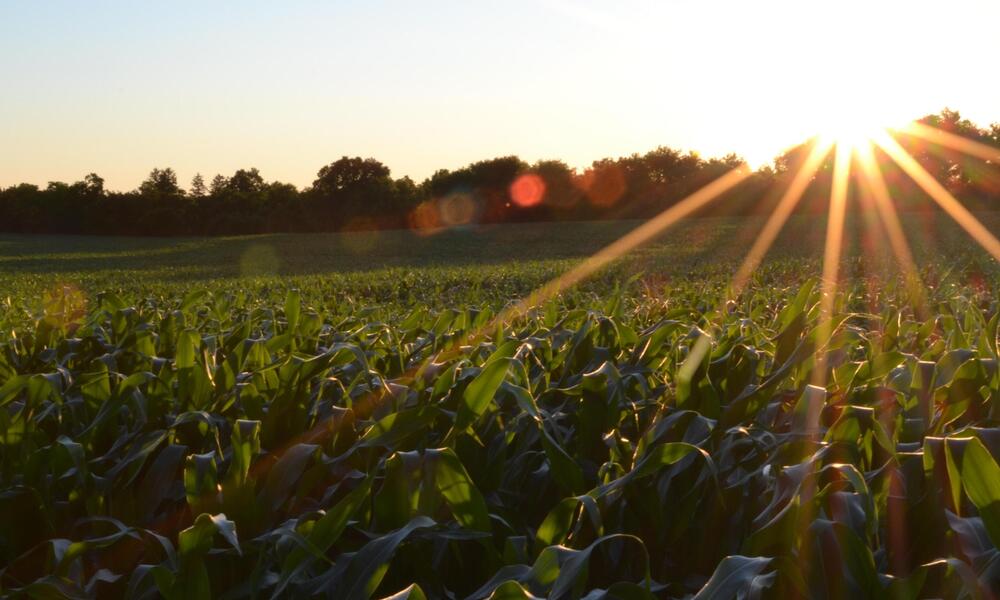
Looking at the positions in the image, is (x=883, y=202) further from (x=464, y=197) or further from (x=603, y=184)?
(x=464, y=197)

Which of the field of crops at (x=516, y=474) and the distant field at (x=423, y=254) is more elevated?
the field of crops at (x=516, y=474)

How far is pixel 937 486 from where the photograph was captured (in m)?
1.44

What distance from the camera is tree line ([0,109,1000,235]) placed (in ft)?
232

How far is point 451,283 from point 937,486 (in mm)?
18181

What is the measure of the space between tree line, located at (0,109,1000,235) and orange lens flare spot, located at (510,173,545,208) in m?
0.09

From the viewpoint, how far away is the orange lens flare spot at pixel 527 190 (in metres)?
75.3

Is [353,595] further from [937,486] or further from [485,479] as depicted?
[937,486]

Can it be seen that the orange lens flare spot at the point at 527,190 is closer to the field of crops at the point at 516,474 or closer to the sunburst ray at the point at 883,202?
the sunburst ray at the point at 883,202

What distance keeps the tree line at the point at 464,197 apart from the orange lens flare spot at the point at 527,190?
86 mm

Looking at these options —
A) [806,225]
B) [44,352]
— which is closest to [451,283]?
[44,352]

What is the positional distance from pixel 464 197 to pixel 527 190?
214 inches

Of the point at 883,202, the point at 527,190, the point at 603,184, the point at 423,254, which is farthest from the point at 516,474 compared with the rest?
the point at 527,190

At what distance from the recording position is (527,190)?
3059 inches

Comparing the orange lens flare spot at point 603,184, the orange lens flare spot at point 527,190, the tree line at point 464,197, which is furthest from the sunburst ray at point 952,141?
the orange lens flare spot at point 527,190
